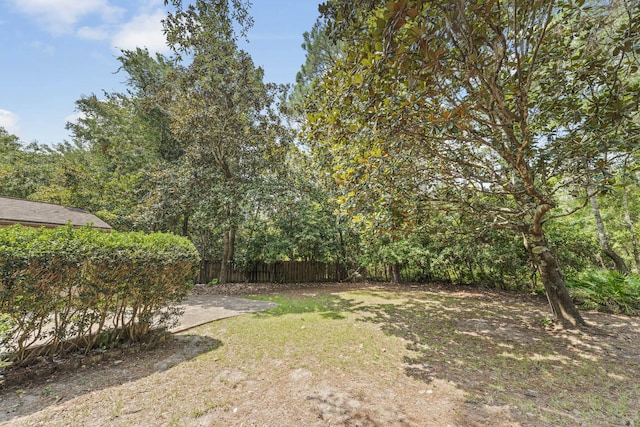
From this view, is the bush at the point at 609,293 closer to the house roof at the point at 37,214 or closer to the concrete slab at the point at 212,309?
the concrete slab at the point at 212,309

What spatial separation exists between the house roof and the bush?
508 inches

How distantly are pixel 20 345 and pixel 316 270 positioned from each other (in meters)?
9.92

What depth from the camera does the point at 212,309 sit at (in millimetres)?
6504

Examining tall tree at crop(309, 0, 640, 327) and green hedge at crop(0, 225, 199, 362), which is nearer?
tall tree at crop(309, 0, 640, 327)

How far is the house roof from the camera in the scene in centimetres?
715

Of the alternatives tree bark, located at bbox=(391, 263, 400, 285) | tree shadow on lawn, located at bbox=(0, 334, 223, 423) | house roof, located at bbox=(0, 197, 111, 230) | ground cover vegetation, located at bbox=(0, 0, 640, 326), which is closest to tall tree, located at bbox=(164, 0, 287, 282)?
ground cover vegetation, located at bbox=(0, 0, 640, 326)

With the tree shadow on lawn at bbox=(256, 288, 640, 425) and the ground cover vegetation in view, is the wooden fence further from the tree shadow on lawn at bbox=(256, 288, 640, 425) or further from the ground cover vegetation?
the tree shadow on lawn at bbox=(256, 288, 640, 425)

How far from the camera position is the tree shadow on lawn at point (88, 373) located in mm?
2471

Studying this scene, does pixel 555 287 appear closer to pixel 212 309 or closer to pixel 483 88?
pixel 483 88

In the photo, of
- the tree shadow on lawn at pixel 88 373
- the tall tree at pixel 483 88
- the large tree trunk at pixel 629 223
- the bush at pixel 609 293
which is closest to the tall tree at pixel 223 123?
the tree shadow on lawn at pixel 88 373

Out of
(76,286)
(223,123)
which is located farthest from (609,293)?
(223,123)

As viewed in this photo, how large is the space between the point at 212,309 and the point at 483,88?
24.2 ft

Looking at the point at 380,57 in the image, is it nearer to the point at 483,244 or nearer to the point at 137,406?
the point at 137,406

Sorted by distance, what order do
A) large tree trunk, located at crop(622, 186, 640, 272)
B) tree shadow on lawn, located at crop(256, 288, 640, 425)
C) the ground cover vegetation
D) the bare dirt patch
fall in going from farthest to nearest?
large tree trunk, located at crop(622, 186, 640, 272) → the ground cover vegetation → tree shadow on lawn, located at crop(256, 288, 640, 425) → the bare dirt patch
